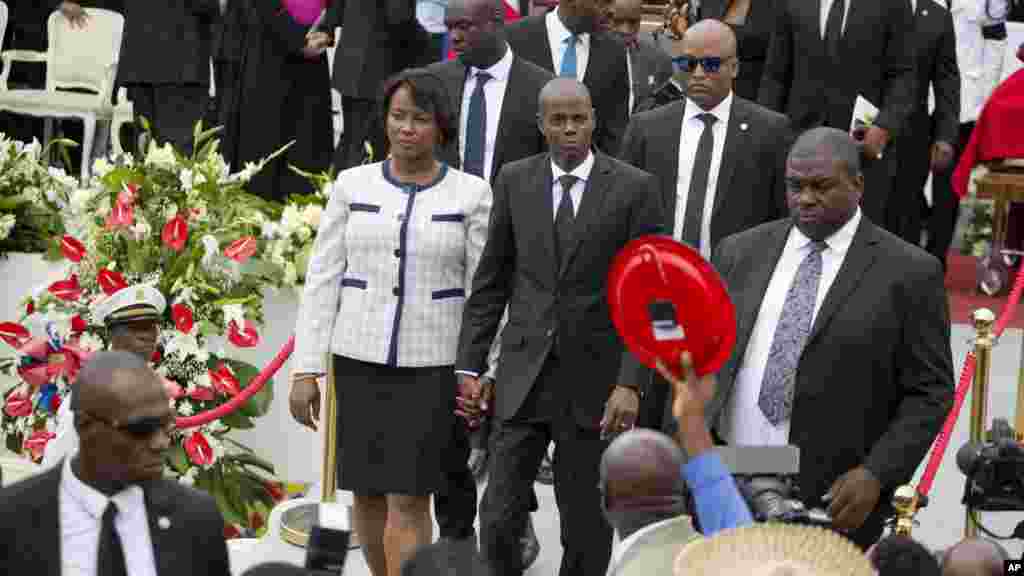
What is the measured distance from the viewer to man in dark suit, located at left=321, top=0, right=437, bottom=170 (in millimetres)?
12852

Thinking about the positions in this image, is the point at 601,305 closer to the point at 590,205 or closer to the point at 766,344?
the point at 590,205

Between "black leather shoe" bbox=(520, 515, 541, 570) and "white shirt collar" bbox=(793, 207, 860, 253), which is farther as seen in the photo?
"black leather shoe" bbox=(520, 515, 541, 570)

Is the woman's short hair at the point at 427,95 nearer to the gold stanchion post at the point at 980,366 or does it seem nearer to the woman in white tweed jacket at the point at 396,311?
the woman in white tweed jacket at the point at 396,311

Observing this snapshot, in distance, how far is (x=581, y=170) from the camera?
8414mm

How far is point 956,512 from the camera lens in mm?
10617

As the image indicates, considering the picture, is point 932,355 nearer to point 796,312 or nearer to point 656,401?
point 796,312

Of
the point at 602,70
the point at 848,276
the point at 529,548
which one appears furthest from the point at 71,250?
the point at 848,276

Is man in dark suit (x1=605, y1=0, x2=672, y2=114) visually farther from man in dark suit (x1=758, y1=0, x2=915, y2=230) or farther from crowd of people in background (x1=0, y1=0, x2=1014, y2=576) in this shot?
man in dark suit (x1=758, y1=0, x2=915, y2=230)

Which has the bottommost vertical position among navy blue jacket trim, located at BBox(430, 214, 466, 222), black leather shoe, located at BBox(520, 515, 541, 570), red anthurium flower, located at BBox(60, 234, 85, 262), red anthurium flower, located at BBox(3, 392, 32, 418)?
black leather shoe, located at BBox(520, 515, 541, 570)

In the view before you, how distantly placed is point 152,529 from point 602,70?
554cm

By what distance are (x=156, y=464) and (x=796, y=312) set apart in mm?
2583

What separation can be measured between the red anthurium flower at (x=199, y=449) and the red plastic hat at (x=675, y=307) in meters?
4.29

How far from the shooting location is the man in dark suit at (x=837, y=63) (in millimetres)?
11211

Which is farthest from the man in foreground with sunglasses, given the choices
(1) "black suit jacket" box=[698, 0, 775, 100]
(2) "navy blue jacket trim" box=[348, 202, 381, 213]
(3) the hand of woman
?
(1) "black suit jacket" box=[698, 0, 775, 100]
